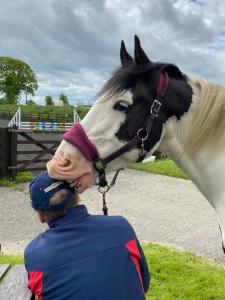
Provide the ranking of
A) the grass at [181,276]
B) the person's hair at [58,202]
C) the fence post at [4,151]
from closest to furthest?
the person's hair at [58,202] < the grass at [181,276] < the fence post at [4,151]

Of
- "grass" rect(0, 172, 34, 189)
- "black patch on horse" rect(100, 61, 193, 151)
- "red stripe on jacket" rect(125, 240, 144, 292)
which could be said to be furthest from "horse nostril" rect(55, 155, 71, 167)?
"grass" rect(0, 172, 34, 189)

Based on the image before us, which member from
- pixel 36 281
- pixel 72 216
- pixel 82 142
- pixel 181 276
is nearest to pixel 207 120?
pixel 82 142

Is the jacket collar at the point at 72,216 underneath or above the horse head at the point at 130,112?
underneath

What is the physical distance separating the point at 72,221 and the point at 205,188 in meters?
0.87

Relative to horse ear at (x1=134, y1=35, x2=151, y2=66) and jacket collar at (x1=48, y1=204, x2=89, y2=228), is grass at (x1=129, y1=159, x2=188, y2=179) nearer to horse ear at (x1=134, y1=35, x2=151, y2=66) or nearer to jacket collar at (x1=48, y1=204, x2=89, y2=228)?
horse ear at (x1=134, y1=35, x2=151, y2=66)

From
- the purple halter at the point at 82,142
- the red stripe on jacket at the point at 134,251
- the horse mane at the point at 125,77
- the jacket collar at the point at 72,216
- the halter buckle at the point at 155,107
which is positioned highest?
the horse mane at the point at 125,77

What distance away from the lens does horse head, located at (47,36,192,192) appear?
69.2 inches

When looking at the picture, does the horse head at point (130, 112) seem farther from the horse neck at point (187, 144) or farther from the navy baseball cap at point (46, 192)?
the navy baseball cap at point (46, 192)

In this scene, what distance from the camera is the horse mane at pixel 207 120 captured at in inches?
74.0

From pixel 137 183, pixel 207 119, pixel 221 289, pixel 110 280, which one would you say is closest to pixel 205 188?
pixel 207 119

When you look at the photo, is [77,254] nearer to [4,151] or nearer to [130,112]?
[130,112]

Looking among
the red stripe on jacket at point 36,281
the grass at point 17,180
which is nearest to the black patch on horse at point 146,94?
the red stripe on jacket at point 36,281

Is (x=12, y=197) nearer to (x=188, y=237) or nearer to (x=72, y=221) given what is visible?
(x=188, y=237)

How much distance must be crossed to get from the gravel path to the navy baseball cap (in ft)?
12.2
